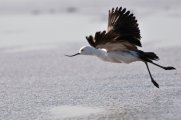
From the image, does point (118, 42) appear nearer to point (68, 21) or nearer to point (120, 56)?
point (120, 56)

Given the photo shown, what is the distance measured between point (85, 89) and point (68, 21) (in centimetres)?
887

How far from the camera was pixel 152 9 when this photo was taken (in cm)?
1828

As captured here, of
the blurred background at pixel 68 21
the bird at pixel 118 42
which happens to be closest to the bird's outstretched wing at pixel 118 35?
the bird at pixel 118 42

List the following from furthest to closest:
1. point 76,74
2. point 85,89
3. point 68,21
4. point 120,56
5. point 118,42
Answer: point 68,21 → point 76,74 → point 85,89 → point 120,56 → point 118,42

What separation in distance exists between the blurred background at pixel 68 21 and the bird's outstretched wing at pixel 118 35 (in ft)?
13.5

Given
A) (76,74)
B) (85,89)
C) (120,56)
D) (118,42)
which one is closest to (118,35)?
(118,42)

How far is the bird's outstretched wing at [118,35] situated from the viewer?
266 inches

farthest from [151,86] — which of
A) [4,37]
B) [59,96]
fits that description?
[4,37]

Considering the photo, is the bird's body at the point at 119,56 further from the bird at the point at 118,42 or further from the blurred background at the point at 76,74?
the blurred background at the point at 76,74

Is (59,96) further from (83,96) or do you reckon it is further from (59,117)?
(59,117)

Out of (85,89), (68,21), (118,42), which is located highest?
(68,21)

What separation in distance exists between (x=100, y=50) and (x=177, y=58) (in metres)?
2.95

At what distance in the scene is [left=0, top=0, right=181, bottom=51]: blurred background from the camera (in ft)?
40.5

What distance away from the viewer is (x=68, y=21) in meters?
16.0
